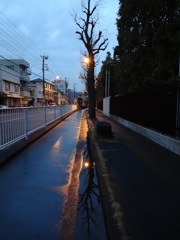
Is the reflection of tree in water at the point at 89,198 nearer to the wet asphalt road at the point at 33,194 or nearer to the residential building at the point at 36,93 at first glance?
the wet asphalt road at the point at 33,194

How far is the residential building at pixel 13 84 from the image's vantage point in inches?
1458

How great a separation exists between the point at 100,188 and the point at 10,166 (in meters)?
2.62

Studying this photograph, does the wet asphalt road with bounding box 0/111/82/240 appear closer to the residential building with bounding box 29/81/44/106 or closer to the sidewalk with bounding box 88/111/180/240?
the sidewalk with bounding box 88/111/180/240

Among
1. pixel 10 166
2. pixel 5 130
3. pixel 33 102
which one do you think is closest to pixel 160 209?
pixel 10 166

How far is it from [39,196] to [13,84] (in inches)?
1682

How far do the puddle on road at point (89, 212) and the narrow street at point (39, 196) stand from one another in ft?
0.32

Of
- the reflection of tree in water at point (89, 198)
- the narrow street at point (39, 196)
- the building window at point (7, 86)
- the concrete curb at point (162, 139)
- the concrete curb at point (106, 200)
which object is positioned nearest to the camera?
the concrete curb at point (106, 200)

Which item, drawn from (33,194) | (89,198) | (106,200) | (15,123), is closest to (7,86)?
(15,123)

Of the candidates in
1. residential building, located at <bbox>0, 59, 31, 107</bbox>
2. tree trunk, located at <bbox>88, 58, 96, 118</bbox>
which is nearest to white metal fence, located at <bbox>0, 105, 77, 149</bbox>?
tree trunk, located at <bbox>88, 58, 96, 118</bbox>

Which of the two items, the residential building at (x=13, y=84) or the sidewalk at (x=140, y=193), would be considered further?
the residential building at (x=13, y=84)

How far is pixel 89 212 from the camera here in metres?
3.07

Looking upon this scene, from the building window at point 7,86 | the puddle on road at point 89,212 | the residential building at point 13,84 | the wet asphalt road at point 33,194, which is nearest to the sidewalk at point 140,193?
the puddle on road at point 89,212

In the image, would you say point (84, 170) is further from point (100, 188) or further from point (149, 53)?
point (149, 53)

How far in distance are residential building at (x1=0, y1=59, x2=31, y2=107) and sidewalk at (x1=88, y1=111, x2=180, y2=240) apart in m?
34.7
